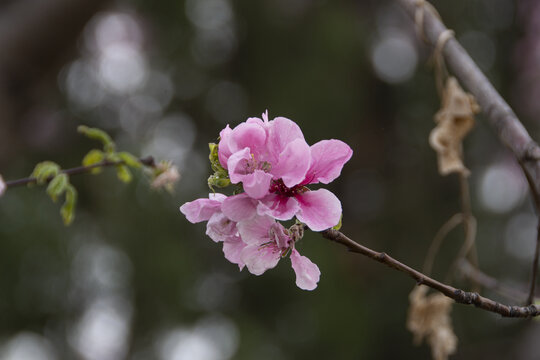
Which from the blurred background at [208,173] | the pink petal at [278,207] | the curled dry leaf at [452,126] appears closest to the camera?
the pink petal at [278,207]

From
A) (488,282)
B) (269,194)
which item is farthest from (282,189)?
(488,282)

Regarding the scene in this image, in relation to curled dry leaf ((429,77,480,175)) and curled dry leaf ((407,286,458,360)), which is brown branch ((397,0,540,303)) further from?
curled dry leaf ((407,286,458,360))

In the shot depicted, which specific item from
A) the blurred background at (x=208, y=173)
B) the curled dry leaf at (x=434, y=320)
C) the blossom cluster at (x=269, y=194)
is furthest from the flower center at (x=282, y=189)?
the blurred background at (x=208, y=173)

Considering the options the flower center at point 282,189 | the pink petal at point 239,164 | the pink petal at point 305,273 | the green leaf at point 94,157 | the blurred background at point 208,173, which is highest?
the pink petal at point 239,164

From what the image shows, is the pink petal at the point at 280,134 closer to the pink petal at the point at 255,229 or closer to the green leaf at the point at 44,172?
the pink petal at the point at 255,229

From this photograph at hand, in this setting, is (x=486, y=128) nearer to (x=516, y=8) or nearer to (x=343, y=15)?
(x=516, y=8)

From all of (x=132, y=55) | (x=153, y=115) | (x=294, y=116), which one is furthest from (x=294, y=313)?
(x=132, y=55)

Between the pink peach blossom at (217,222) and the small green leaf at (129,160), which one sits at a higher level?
the pink peach blossom at (217,222)
